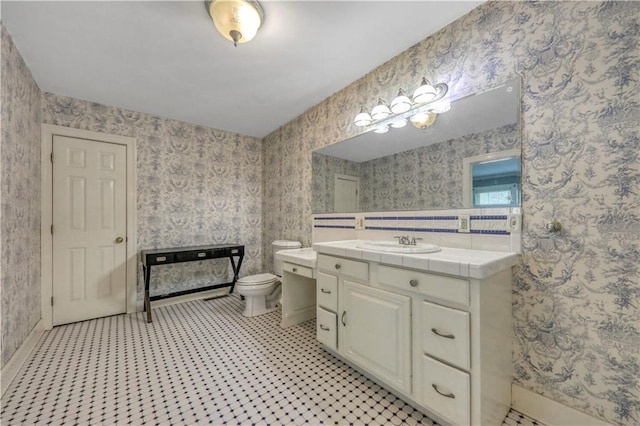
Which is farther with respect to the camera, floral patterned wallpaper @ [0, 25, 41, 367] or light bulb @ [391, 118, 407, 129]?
light bulb @ [391, 118, 407, 129]

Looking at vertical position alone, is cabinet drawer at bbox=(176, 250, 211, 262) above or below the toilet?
above

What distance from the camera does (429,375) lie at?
1.23 metres

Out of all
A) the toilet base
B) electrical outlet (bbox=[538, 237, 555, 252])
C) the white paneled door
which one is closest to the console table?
the white paneled door

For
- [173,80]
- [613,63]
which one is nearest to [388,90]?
[613,63]

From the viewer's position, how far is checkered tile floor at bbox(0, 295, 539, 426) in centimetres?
131

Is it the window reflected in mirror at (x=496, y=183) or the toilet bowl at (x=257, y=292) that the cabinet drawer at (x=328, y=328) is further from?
the window reflected in mirror at (x=496, y=183)

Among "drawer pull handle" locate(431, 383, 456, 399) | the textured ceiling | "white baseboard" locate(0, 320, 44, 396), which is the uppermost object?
the textured ceiling

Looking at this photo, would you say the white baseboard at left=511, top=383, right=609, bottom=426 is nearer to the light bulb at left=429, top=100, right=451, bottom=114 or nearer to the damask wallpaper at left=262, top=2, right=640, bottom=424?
the damask wallpaper at left=262, top=2, right=640, bottom=424

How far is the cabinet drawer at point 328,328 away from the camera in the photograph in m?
1.73

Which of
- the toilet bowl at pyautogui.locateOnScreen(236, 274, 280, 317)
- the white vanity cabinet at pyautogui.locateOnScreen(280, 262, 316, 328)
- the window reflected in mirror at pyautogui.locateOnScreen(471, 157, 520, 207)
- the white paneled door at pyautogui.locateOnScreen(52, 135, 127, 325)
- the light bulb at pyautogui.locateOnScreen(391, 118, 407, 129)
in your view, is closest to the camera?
the window reflected in mirror at pyautogui.locateOnScreen(471, 157, 520, 207)

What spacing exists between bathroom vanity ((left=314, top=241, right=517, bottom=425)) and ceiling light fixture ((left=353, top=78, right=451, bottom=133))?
984 millimetres

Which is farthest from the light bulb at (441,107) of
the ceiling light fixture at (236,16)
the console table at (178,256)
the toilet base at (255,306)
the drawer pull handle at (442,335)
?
the console table at (178,256)

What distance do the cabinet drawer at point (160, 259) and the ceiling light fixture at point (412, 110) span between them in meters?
2.37

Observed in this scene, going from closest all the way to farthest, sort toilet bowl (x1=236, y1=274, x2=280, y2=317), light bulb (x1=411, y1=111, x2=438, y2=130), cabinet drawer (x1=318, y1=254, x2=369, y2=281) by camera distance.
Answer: cabinet drawer (x1=318, y1=254, x2=369, y2=281)
light bulb (x1=411, y1=111, x2=438, y2=130)
toilet bowl (x1=236, y1=274, x2=280, y2=317)
